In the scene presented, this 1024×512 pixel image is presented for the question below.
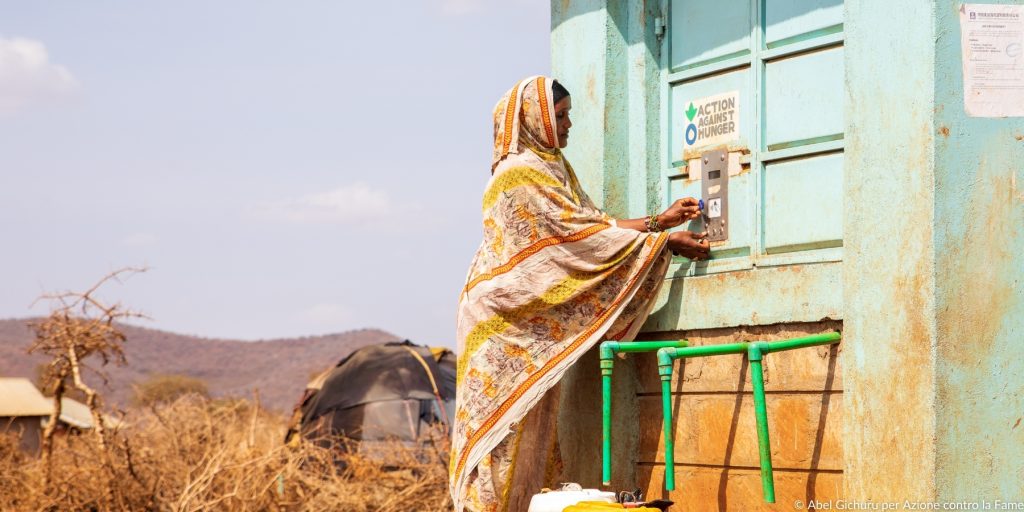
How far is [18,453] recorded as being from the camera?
9.80 meters

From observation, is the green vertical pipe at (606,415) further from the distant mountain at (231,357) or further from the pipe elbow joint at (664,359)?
the distant mountain at (231,357)

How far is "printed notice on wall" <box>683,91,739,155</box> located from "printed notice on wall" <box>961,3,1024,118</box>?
3.86 feet

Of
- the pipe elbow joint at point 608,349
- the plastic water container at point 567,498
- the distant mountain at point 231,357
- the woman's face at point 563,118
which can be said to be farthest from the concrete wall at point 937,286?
the distant mountain at point 231,357

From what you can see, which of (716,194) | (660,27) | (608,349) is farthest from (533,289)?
(660,27)

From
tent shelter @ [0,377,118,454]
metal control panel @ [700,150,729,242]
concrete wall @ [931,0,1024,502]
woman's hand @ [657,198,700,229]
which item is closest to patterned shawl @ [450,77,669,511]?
woman's hand @ [657,198,700,229]

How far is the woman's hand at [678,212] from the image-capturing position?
17.1 feet

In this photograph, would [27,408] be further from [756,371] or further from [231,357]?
[231,357]

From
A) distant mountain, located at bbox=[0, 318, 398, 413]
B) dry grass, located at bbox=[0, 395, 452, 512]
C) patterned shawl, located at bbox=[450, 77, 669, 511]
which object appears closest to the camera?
patterned shawl, located at bbox=[450, 77, 669, 511]

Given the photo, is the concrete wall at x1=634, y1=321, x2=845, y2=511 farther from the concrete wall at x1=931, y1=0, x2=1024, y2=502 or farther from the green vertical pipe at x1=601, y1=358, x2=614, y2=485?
the concrete wall at x1=931, y1=0, x2=1024, y2=502

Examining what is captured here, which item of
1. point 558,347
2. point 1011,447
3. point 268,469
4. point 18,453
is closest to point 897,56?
point 1011,447

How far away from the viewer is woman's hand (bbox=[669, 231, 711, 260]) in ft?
16.9

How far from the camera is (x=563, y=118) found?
5328 mm

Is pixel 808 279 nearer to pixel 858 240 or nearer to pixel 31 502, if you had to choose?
pixel 858 240

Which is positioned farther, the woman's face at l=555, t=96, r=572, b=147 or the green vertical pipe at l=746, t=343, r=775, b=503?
the woman's face at l=555, t=96, r=572, b=147
